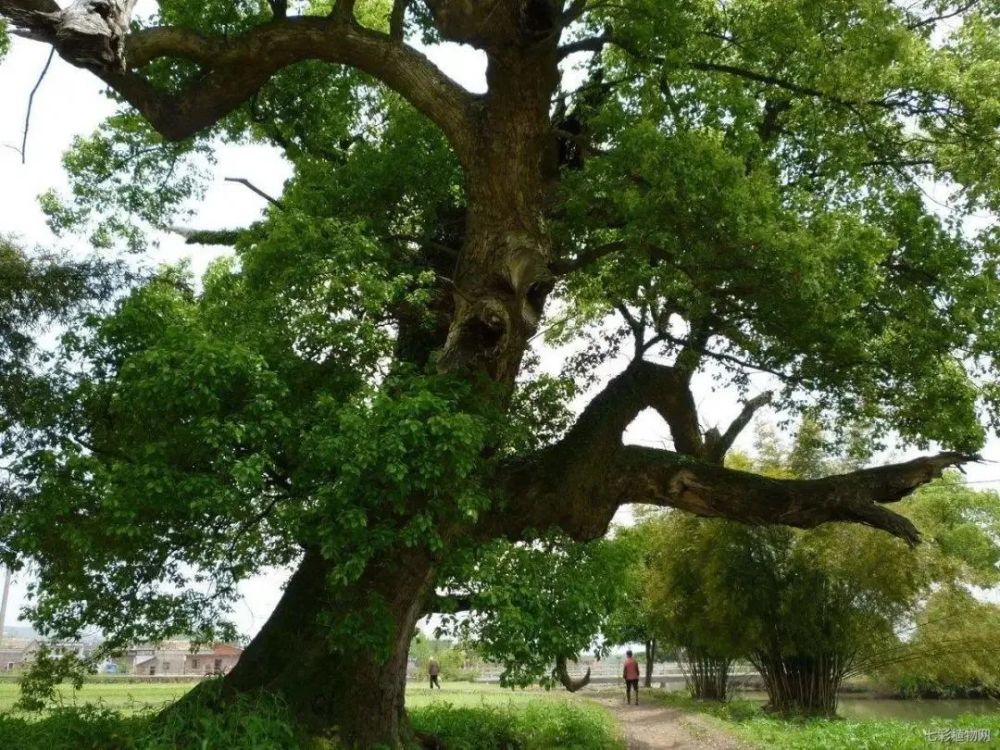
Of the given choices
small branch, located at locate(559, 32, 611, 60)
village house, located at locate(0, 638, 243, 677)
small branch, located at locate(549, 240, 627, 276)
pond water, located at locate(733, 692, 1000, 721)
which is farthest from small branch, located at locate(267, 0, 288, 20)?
pond water, located at locate(733, 692, 1000, 721)

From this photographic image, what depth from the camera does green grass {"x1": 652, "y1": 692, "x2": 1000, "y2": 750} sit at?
996 centimetres

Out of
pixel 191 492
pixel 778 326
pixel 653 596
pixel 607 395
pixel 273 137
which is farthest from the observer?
pixel 653 596

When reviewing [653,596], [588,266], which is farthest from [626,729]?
[588,266]

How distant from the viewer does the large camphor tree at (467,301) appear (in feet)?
19.6

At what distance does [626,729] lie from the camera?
47.2 feet

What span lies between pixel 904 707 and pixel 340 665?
67.6 feet

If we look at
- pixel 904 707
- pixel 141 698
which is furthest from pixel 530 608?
pixel 904 707

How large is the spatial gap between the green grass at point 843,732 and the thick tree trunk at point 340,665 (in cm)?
603

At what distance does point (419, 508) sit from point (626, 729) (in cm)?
1028

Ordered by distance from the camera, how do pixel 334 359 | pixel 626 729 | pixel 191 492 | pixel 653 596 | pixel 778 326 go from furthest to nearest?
pixel 653 596 < pixel 626 729 < pixel 778 326 < pixel 334 359 < pixel 191 492

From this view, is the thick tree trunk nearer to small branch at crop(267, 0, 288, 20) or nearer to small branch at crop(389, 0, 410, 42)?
small branch at crop(389, 0, 410, 42)

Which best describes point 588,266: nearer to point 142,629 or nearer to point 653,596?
point 142,629

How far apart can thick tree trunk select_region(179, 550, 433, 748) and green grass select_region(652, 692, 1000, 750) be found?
6031 millimetres

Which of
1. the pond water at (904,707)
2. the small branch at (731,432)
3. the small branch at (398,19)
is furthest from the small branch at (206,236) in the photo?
the pond water at (904,707)
